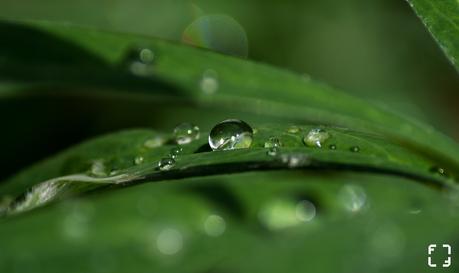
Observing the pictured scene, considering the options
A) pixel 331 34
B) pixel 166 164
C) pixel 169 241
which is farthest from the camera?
pixel 331 34

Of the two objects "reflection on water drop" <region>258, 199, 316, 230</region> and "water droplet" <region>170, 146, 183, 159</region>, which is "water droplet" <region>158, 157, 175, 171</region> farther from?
"reflection on water drop" <region>258, 199, 316, 230</region>

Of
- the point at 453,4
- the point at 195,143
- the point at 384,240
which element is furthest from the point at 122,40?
the point at 384,240

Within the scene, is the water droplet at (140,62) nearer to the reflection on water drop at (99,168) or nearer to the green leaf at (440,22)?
the reflection on water drop at (99,168)

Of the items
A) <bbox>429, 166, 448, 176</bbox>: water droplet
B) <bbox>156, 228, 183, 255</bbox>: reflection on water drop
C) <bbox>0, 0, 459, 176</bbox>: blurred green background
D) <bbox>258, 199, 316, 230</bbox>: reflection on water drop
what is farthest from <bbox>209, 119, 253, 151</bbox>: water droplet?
<bbox>0, 0, 459, 176</bbox>: blurred green background

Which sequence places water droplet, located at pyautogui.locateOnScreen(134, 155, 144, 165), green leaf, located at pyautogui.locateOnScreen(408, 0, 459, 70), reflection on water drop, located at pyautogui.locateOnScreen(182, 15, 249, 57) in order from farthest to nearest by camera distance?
reflection on water drop, located at pyautogui.locateOnScreen(182, 15, 249, 57) < water droplet, located at pyautogui.locateOnScreen(134, 155, 144, 165) < green leaf, located at pyautogui.locateOnScreen(408, 0, 459, 70)

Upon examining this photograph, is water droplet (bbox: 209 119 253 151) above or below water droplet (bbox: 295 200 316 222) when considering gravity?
above

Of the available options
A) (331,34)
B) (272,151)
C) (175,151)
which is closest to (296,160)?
(272,151)

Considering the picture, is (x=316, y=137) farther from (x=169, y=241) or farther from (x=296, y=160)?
(x=169, y=241)
